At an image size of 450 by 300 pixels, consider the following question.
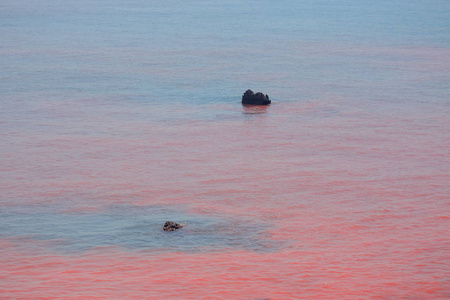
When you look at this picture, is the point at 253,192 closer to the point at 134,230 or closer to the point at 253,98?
the point at 134,230

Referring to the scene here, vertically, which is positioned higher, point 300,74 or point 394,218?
point 300,74

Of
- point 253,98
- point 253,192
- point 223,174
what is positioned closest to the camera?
point 253,192

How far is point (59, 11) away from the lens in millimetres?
83938

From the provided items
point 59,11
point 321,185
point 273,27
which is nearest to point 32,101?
point 321,185

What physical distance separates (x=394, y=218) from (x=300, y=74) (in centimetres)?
2347

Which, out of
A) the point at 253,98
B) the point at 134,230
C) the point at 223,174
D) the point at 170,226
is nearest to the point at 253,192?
the point at 223,174

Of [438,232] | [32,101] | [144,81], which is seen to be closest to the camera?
[438,232]

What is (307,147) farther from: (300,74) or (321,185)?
(300,74)

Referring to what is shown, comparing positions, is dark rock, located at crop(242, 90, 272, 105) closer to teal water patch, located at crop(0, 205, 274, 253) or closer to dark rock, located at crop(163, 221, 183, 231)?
teal water patch, located at crop(0, 205, 274, 253)

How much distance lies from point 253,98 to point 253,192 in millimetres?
12009

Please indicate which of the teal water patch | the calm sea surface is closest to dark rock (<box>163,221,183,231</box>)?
the teal water patch

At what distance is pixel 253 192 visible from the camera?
21922 mm

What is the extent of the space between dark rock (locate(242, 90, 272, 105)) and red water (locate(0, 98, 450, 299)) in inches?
19.1

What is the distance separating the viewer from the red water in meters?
15.9
